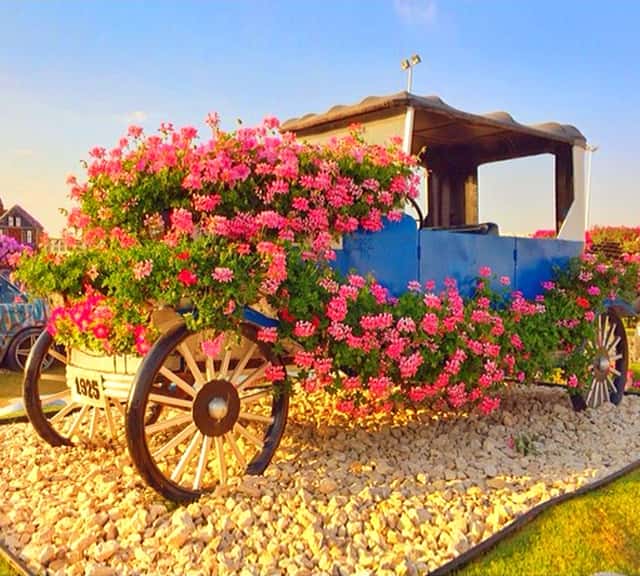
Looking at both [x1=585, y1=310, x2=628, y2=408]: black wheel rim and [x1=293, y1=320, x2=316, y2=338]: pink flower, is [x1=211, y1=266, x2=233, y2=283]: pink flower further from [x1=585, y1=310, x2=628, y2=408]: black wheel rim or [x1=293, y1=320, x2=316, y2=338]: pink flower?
[x1=585, y1=310, x2=628, y2=408]: black wheel rim

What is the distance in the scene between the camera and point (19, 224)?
837 inches

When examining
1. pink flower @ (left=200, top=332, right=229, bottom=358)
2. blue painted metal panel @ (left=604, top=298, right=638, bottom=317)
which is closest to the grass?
pink flower @ (left=200, top=332, right=229, bottom=358)

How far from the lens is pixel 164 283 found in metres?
3.53

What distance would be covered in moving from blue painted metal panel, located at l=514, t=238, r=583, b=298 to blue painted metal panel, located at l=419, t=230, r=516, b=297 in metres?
0.13

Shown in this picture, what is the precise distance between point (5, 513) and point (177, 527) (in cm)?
116

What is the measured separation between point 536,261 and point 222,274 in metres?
3.35

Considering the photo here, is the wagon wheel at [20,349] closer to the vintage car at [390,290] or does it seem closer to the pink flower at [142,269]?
the vintage car at [390,290]

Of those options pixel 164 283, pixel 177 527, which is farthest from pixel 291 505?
pixel 164 283

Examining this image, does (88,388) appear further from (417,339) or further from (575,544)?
(575,544)

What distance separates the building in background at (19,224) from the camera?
2094 centimetres

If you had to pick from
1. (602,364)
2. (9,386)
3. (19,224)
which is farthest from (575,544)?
(19,224)

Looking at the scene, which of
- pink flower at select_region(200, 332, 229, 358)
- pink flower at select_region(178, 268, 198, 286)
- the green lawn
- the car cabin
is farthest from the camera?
the green lawn

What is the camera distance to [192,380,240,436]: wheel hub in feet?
12.3

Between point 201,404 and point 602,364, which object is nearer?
point 201,404
